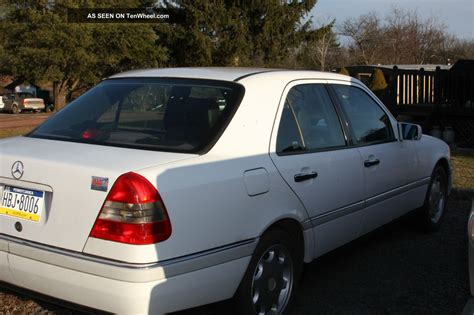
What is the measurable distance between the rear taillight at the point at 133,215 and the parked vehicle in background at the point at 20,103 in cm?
4143

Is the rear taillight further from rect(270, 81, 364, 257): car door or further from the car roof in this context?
the car roof

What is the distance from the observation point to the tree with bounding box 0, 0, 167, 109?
35.2 meters

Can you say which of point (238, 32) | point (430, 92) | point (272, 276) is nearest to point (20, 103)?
point (238, 32)

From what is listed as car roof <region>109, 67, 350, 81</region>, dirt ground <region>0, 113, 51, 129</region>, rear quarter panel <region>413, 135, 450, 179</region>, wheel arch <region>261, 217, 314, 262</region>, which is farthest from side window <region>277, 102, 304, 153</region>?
dirt ground <region>0, 113, 51, 129</region>

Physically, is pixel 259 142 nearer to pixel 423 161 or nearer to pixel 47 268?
pixel 47 268

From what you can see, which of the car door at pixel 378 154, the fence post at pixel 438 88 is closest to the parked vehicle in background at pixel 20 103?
the fence post at pixel 438 88

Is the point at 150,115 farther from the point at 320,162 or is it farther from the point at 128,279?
the point at 128,279

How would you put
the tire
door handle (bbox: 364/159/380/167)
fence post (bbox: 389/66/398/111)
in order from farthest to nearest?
fence post (bbox: 389/66/398/111), door handle (bbox: 364/159/380/167), the tire

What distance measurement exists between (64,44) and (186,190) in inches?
1397

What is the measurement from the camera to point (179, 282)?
8.91 ft

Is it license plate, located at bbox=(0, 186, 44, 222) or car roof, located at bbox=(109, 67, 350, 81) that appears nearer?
license plate, located at bbox=(0, 186, 44, 222)

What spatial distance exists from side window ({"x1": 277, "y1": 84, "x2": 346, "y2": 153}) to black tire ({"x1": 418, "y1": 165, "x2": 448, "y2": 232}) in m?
1.88

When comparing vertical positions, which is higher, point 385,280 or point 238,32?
point 238,32

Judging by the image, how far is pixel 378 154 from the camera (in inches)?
176
